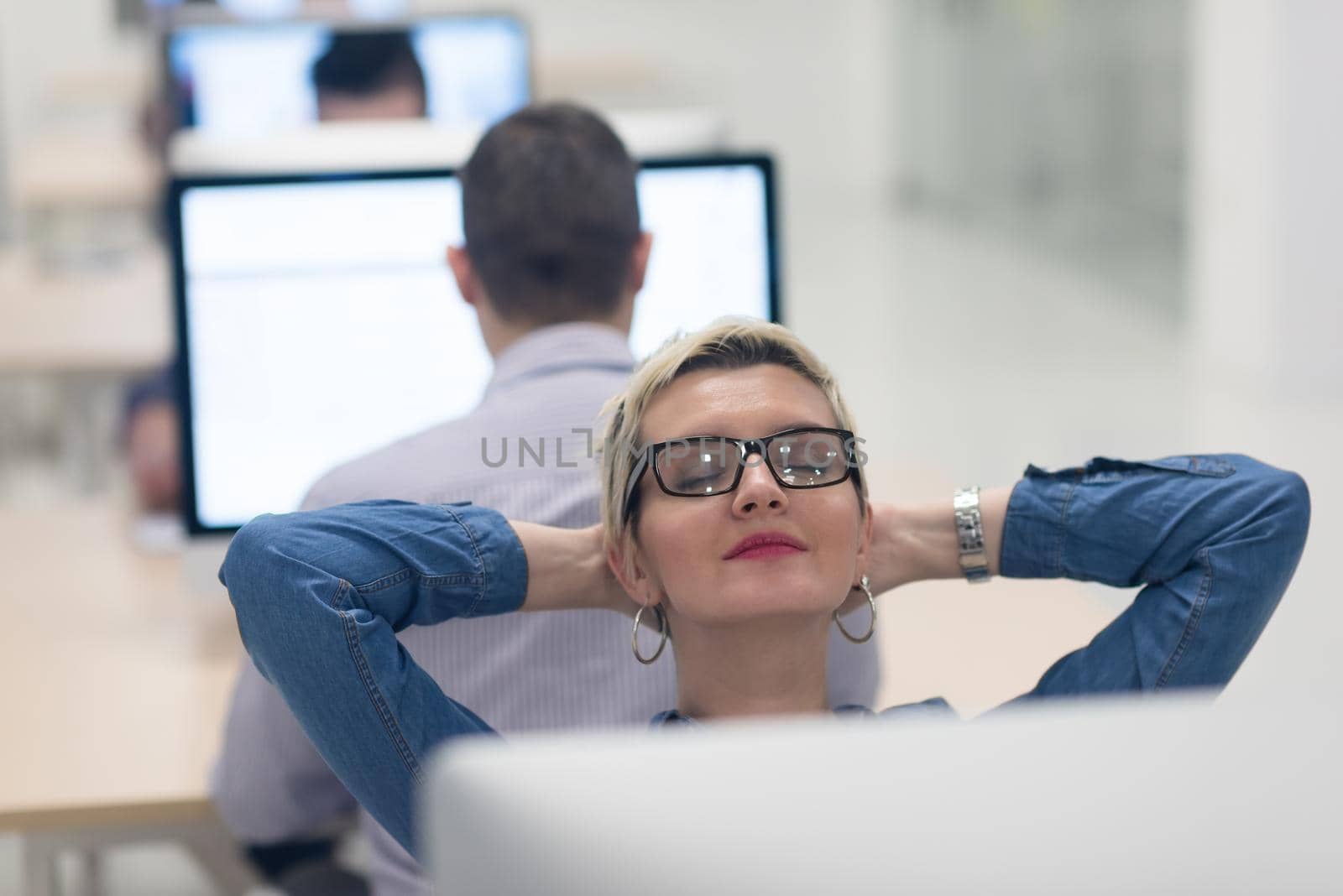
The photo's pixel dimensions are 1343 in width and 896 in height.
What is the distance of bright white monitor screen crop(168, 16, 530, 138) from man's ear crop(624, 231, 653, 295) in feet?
7.83

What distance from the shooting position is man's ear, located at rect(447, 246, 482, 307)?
1.70 meters

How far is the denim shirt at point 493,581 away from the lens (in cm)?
113

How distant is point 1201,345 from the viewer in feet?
18.6

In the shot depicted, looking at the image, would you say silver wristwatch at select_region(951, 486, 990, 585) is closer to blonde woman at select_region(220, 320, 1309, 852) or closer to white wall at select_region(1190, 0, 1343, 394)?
blonde woman at select_region(220, 320, 1309, 852)

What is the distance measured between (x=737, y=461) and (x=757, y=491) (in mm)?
30

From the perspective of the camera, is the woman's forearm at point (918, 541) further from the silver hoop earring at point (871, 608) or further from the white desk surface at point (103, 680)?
the white desk surface at point (103, 680)

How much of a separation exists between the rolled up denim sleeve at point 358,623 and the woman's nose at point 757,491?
184 mm

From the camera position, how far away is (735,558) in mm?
1178

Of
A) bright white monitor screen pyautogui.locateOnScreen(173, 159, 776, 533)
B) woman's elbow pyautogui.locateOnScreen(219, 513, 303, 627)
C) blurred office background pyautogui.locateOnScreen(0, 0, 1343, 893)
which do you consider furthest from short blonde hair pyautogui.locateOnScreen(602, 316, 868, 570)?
bright white monitor screen pyautogui.locateOnScreen(173, 159, 776, 533)

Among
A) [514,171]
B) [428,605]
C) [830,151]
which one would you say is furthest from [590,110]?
[830,151]

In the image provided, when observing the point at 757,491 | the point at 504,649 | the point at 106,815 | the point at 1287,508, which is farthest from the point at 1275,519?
the point at 106,815

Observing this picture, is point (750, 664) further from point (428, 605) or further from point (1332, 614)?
point (1332, 614)

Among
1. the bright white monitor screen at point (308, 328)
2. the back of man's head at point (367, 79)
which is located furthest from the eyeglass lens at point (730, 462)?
the back of man's head at point (367, 79)

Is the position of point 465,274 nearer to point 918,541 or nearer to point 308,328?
point 308,328
